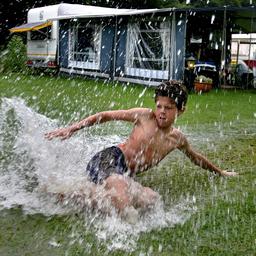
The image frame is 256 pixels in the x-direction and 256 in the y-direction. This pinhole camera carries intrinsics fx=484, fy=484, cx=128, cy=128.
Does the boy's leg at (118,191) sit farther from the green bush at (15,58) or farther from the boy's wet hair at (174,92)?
the green bush at (15,58)

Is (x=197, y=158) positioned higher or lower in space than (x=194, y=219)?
→ higher

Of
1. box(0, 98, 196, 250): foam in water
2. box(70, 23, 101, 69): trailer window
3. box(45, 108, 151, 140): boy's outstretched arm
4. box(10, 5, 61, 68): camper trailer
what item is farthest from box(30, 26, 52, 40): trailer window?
box(45, 108, 151, 140): boy's outstretched arm

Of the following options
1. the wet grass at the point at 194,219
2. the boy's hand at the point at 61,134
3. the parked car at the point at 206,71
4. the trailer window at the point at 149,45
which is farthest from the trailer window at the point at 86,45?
the boy's hand at the point at 61,134

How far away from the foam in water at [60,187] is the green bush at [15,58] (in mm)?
18471

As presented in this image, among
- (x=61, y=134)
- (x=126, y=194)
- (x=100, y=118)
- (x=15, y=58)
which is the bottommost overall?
(x=126, y=194)

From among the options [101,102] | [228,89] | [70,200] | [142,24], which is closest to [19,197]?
[70,200]

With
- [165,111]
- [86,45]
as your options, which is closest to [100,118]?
[165,111]

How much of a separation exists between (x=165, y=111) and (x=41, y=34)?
20947mm

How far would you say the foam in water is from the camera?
346 centimetres

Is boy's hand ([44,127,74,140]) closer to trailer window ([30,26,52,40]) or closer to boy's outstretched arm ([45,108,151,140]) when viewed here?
boy's outstretched arm ([45,108,151,140])

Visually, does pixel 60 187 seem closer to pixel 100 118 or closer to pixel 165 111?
pixel 100 118

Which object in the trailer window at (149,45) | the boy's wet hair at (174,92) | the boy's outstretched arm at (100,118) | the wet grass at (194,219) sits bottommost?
the wet grass at (194,219)

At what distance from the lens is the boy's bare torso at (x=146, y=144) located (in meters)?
4.30

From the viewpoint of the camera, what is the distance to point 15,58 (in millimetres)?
25234
